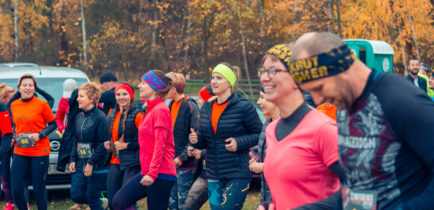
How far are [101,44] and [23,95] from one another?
2531 centimetres

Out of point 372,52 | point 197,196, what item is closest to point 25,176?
point 197,196

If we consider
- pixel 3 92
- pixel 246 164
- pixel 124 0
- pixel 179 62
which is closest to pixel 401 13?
pixel 179 62

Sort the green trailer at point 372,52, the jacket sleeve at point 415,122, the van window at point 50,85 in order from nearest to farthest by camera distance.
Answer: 1. the jacket sleeve at point 415,122
2. the van window at point 50,85
3. the green trailer at point 372,52

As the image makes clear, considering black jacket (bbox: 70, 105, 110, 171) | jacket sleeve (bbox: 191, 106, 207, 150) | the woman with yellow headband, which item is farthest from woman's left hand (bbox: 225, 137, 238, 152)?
black jacket (bbox: 70, 105, 110, 171)

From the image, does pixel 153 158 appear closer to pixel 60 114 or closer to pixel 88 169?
pixel 88 169

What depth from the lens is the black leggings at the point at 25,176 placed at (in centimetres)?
796

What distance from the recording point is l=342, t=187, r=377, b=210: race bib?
2.38 m

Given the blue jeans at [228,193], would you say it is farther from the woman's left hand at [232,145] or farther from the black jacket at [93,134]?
the black jacket at [93,134]

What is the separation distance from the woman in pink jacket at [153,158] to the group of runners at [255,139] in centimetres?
1

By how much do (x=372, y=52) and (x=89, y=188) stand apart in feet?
44.8

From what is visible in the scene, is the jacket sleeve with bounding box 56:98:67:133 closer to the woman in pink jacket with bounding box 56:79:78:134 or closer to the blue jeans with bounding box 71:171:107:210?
the woman in pink jacket with bounding box 56:79:78:134

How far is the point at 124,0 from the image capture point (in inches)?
1433

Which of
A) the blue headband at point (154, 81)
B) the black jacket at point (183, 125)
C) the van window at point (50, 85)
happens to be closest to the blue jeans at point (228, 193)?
the blue headband at point (154, 81)

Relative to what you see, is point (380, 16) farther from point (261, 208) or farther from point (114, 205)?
point (261, 208)
